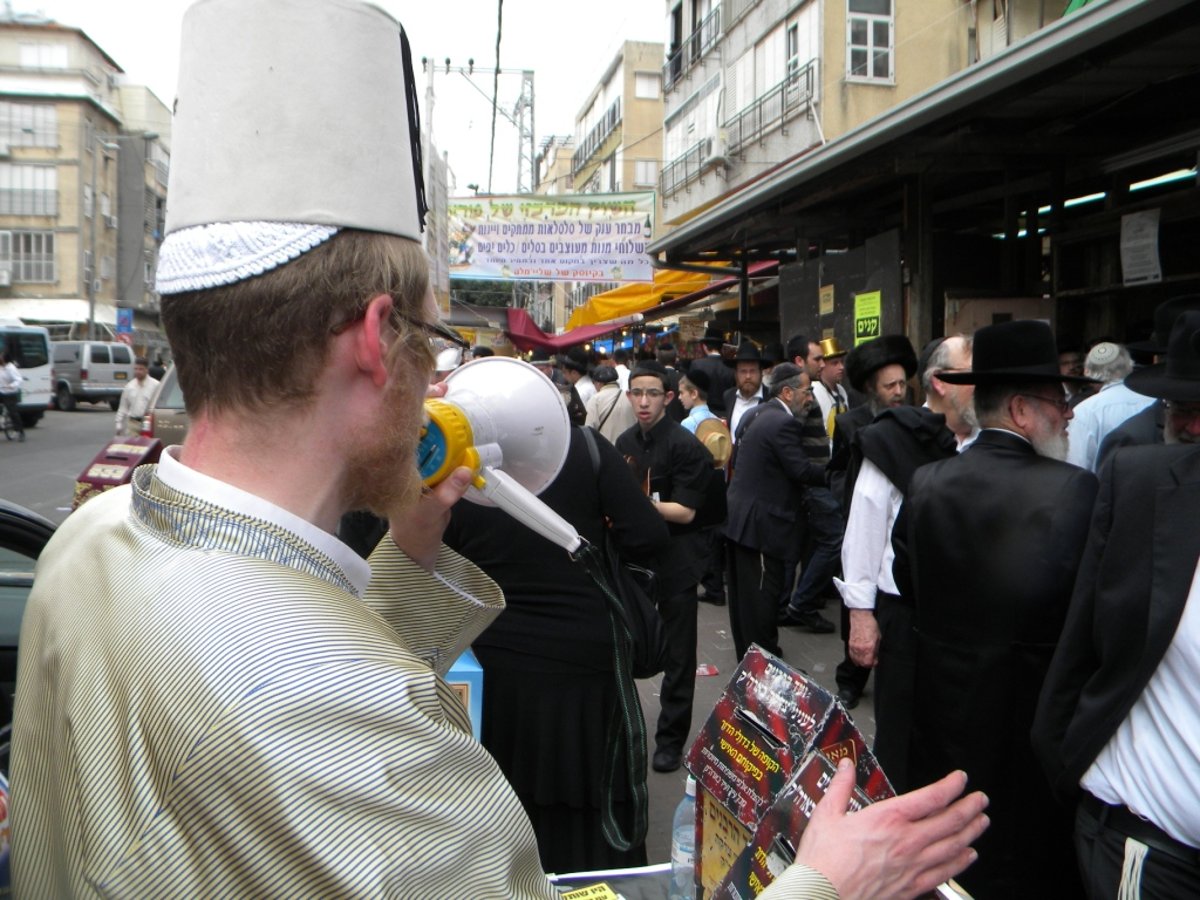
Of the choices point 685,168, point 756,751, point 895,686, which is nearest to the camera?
point 756,751

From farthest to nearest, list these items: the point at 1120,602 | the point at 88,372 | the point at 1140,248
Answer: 1. the point at 88,372
2. the point at 1140,248
3. the point at 1120,602

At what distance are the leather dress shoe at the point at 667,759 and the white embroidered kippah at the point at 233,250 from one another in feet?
14.2

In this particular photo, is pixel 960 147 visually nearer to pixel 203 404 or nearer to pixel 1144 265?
pixel 1144 265

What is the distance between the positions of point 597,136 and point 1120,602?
173 feet

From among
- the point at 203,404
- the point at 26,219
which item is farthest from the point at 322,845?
the point at 26,219

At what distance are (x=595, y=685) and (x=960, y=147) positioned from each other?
537cm

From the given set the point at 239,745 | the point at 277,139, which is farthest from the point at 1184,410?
the point at 239,745

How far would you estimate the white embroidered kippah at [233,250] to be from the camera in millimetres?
1145

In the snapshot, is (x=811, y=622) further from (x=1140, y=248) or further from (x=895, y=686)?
(x=895, y=686)

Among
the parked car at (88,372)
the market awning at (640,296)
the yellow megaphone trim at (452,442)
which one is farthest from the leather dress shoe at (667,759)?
the parked car at (88,372)

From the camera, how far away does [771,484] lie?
21.0 feet

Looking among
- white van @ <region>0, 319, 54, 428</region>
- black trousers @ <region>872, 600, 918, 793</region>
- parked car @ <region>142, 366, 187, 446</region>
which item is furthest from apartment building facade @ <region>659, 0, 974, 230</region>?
white van @ <region>0, 319, 54, 428</region>

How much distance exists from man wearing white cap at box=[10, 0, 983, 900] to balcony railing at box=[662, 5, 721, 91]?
26150 mm

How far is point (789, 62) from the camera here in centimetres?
2184
